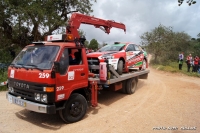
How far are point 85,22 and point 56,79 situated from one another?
Answer: 2.84 metres

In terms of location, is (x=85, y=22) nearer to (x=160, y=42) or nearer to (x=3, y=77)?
(x=3, y=77)

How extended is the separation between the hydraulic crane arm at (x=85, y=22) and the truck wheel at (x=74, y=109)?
77.9 inches

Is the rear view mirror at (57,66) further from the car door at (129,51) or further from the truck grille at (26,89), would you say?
the car door at (129,51)

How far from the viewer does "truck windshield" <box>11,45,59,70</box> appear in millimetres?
4360

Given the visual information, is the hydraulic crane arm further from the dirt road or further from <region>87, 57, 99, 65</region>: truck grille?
the dirt road

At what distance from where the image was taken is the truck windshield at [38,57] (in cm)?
436

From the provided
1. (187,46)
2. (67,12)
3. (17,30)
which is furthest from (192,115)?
(187,46)

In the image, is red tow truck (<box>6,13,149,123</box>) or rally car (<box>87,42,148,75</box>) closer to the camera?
red tow truck (<box>6,13,149,123</box>)

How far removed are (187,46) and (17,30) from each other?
112ft

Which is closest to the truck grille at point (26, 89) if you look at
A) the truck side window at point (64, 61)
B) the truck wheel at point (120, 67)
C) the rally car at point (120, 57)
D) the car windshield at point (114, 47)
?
the truck side window at point (64, 61)

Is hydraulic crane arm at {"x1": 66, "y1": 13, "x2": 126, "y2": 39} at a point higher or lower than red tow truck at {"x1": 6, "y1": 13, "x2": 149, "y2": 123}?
higher

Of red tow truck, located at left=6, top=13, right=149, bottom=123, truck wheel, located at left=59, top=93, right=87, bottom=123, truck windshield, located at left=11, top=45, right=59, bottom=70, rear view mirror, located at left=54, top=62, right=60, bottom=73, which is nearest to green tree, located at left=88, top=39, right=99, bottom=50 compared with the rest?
red tow truck, located at left=6, top=13, right=149, bottom=123

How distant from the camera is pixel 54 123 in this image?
191 inches

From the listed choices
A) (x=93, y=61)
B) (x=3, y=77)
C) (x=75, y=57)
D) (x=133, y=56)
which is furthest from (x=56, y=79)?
(x=3, y=77)
